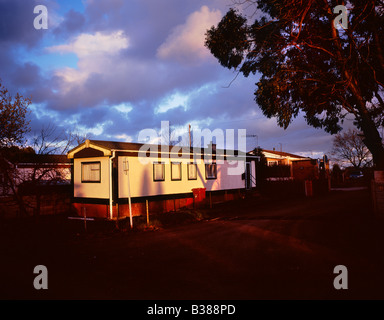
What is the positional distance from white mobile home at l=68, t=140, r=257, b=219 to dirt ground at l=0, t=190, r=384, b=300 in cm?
312

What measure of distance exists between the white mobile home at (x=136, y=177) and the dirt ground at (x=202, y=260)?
10.2 ft

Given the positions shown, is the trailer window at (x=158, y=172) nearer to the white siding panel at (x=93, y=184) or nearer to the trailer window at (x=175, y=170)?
the trailer window at (x=175, y=170)

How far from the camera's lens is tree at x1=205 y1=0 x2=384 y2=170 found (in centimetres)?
1042

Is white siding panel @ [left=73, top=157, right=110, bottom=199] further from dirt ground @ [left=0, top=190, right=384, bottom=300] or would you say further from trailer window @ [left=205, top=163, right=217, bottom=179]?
trailer window @ [left=205, top=163, right=217, bottom=179]

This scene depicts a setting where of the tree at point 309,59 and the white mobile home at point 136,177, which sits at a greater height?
the tree at point 309,59

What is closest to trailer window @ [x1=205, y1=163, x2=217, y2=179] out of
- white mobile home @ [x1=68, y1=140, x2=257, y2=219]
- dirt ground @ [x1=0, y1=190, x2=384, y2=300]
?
white mobile home @ [x1=68, y1=140, x2=257, y2=219]

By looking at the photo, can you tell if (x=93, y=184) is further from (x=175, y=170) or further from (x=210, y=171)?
(x=210, y=171)

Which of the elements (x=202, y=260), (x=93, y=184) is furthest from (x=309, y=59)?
(x=93, y=184)

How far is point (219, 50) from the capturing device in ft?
38.9

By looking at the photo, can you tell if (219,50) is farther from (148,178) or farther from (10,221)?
(10,221)

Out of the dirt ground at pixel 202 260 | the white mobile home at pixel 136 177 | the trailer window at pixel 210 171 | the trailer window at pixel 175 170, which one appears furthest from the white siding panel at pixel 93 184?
the trailer window at pixel 210 171

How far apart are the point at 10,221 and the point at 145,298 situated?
12.3 m

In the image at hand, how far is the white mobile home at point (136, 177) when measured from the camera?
15.0 meters
